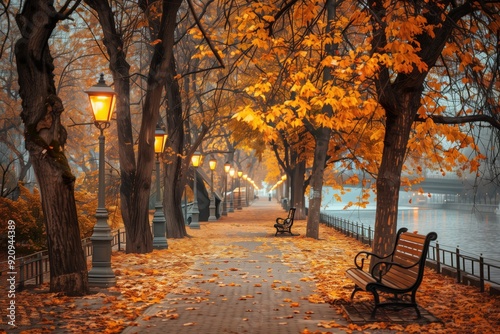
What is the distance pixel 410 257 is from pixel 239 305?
2.83 metres

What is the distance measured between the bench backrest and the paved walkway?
1127 mm

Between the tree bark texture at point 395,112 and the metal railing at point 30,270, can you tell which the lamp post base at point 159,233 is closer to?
the metal railing at point 30,270

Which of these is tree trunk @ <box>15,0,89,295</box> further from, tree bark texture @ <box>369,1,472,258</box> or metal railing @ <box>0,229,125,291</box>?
tree bark texture @ <box>369,1,472,258</box>

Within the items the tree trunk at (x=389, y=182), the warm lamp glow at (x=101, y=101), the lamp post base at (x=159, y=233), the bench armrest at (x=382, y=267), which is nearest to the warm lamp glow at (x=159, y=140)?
the lamp post base at (x=159, y=233)

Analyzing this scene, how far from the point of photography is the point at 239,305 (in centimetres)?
1137

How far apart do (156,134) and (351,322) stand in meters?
14.1

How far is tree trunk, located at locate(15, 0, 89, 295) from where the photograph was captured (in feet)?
39.0

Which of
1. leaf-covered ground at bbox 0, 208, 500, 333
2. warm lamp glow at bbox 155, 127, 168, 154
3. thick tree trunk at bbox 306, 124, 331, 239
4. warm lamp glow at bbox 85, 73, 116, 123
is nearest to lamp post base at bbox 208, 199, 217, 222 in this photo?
thick tree trunk at bbox 306, 124, 331, 239

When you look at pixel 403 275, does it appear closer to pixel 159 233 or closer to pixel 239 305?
pixel 239 305

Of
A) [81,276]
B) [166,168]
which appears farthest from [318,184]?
[81,276]

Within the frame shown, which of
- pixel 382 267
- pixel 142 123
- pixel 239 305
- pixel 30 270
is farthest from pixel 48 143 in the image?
pixel 142 123

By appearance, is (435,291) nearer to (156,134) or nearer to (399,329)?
(399,329)

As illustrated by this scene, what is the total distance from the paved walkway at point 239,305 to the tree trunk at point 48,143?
1.91 meters

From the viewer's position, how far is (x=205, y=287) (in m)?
13.7
